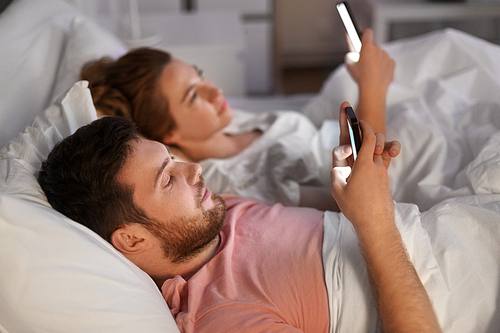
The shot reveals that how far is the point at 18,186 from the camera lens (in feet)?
2.43

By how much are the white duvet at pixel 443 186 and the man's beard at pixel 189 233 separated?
233 millimetres

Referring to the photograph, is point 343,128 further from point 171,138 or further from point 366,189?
point 171,138

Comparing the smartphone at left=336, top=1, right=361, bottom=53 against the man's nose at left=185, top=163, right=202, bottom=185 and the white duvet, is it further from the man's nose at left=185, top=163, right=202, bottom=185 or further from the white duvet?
the man's nose at left=185, top=163, right=202, bottom=185

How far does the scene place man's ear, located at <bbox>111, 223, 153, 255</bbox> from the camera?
80cm

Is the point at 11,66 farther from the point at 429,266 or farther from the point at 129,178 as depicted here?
the point at 429,266

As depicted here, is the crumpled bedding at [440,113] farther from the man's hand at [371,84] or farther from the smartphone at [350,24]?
the smartphone at [350,24]

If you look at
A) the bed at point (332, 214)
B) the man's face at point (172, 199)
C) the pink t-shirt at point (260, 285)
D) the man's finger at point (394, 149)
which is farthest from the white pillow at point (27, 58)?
the man's finger at point (394, 149)

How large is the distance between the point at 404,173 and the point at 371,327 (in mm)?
494

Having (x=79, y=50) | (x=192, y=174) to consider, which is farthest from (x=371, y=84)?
(x=79, y=50)

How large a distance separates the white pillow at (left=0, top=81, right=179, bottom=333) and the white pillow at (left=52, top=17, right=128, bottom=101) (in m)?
0.57

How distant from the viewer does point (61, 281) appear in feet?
2.10

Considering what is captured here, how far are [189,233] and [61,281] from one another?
0.26 meters

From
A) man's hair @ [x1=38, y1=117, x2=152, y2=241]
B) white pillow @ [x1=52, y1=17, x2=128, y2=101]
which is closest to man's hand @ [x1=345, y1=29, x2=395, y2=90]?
man's hair @ [x1=38, y1=117, x2=152, y2=241]

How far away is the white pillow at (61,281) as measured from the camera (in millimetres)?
627
